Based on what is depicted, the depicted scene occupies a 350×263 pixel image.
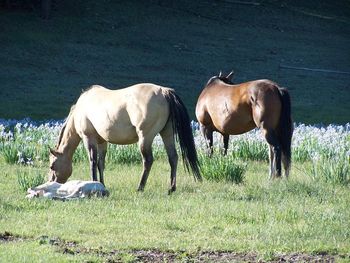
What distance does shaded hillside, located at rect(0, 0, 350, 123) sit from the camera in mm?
30109

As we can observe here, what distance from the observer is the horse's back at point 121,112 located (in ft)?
39.7

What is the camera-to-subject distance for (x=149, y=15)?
4072 cm

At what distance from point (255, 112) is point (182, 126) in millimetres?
2182

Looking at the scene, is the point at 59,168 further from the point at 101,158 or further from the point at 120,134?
the point at 120,134

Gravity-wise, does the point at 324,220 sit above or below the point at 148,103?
below

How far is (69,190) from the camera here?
37.7 ft

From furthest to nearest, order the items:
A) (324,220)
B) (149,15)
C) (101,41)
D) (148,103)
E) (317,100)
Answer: (149,15)
(101,41)
(317,100)
(148,103)
(324,220)

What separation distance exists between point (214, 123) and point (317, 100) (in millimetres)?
16050

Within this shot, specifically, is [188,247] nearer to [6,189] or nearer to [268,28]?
[6,189]

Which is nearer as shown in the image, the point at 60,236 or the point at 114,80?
the point at 60,236

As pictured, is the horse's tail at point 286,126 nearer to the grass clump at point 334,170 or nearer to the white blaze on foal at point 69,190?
the grass clump at point 334,170

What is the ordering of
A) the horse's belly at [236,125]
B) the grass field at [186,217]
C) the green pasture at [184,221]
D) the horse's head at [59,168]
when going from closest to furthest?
the grass field at [186,217] < the green pasture at [184,221] < the horse's head at [59,168] < the horse's belly at [236,125]

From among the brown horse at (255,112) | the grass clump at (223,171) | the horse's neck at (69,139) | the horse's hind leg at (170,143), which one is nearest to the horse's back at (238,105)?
the brown horse at (255,112)

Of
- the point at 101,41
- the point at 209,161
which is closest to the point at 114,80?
the point at 101,41
